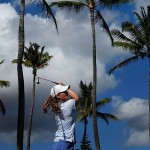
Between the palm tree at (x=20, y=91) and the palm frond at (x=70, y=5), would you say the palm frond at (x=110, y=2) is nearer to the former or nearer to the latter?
the palm frond at (x=70, y=5)

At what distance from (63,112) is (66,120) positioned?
118 mm

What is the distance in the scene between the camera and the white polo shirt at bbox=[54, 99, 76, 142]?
710 cm

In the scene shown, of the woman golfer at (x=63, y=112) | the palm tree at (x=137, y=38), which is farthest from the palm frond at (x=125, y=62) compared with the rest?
the woman golfer at (x=63, y=112)

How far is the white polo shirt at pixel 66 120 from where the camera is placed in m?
7.10

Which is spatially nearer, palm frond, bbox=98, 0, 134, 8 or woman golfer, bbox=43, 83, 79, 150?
woman golfer, bbox=43, 83, 79, 150

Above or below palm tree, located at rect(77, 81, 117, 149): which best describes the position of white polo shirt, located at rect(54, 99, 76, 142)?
below

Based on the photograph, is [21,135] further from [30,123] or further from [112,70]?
[30,123]

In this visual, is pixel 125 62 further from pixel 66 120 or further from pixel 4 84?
pixel 66 120

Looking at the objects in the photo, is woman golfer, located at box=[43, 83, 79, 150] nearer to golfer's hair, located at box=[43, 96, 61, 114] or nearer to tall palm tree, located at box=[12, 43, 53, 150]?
golfer's hair, located at box=[43, 96, 61, 114]

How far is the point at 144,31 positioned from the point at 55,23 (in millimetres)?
20058

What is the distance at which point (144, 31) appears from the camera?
42219 millimetres

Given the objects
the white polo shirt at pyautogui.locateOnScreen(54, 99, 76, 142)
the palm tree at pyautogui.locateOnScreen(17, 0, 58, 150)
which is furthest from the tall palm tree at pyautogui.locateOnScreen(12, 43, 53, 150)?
the white polo shirt at pyautogui.locateOnScreen(54, 99, 76, 142)

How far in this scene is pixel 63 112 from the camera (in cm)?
720

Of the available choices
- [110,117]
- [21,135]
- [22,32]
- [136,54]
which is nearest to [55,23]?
[22,32]
